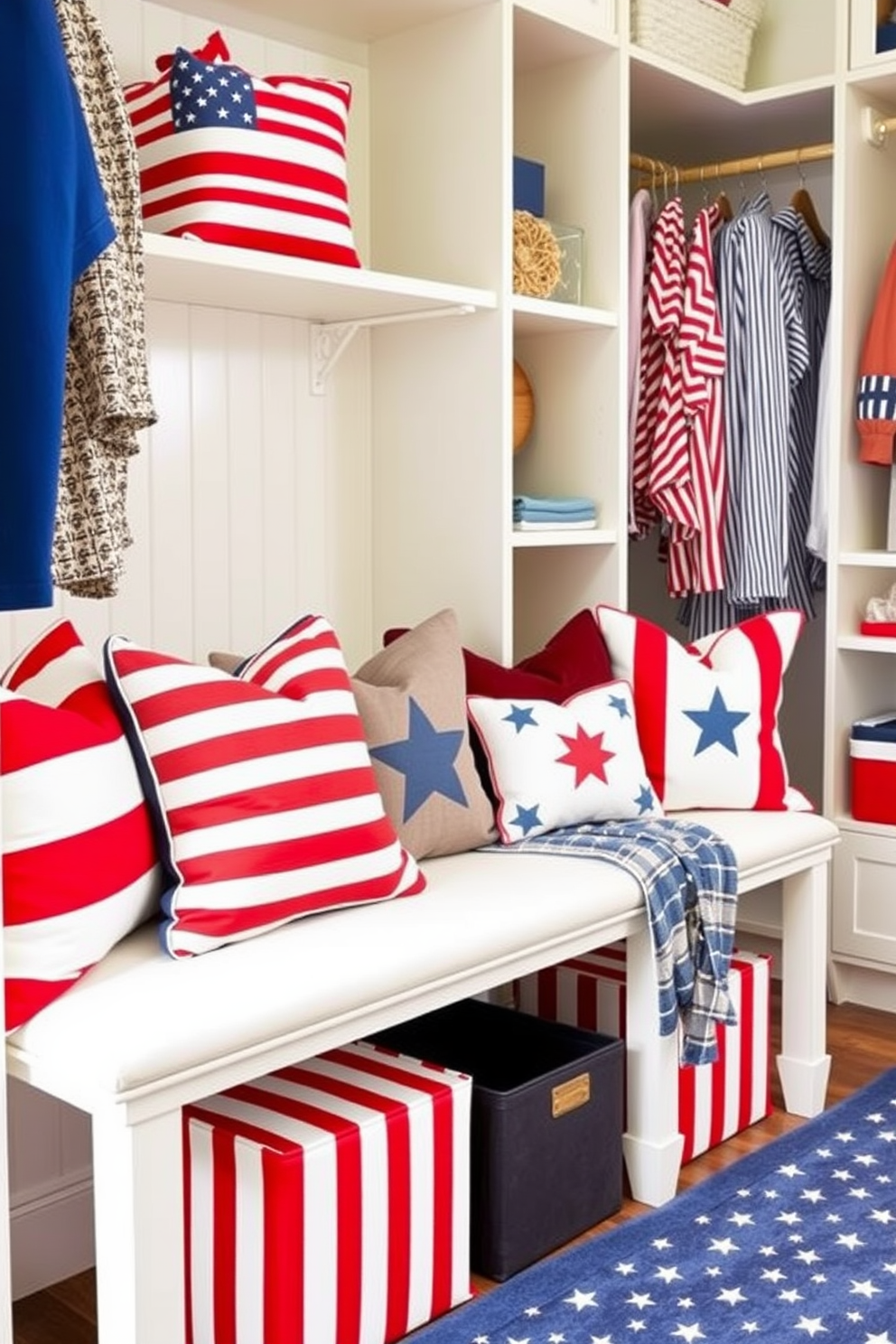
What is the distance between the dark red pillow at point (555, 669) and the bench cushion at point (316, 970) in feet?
1.05

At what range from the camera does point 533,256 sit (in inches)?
Result: 114

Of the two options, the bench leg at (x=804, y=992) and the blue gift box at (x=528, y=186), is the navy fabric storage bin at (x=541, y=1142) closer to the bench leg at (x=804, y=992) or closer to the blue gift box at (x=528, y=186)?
the bench leg at (x=804, y=992)

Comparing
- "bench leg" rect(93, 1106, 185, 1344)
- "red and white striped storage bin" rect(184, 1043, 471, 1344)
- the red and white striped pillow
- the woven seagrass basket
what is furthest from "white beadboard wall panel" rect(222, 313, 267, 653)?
"bench leg" rect(93, 1106, 185, 1344)

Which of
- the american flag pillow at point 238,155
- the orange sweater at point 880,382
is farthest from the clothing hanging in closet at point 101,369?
the orange sweater at point 880,382

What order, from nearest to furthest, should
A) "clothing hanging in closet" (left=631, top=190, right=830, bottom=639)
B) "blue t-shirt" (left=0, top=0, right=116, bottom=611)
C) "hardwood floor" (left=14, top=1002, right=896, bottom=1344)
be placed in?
"blue t-shirt" (left=0, top=0, right=116, bottom=611) < "hardwood floor" (left=14, top=1002, right=896, bottom=1344) < "clothing hanging in closet" (left=631, top=190, right=830, bottom=639)

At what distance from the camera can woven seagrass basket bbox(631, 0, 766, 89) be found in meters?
3.09

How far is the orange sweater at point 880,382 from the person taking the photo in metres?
3.30

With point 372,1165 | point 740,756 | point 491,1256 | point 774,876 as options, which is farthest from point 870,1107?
point 372,1165

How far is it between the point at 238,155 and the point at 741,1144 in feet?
6.05

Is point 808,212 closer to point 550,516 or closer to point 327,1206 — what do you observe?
point 550,516

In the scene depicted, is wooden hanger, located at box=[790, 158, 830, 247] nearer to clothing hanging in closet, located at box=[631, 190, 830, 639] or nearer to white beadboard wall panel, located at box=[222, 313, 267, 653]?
clothing hanging in closet, located at box=[631, 190, 830, 639]

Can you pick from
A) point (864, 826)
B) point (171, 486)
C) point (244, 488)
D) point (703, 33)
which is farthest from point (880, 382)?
point (171, 486)

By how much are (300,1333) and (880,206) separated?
262 cm

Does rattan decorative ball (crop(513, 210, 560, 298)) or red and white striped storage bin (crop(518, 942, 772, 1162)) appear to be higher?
rattan decorative ball (crop(513, 210, 560, 298))
